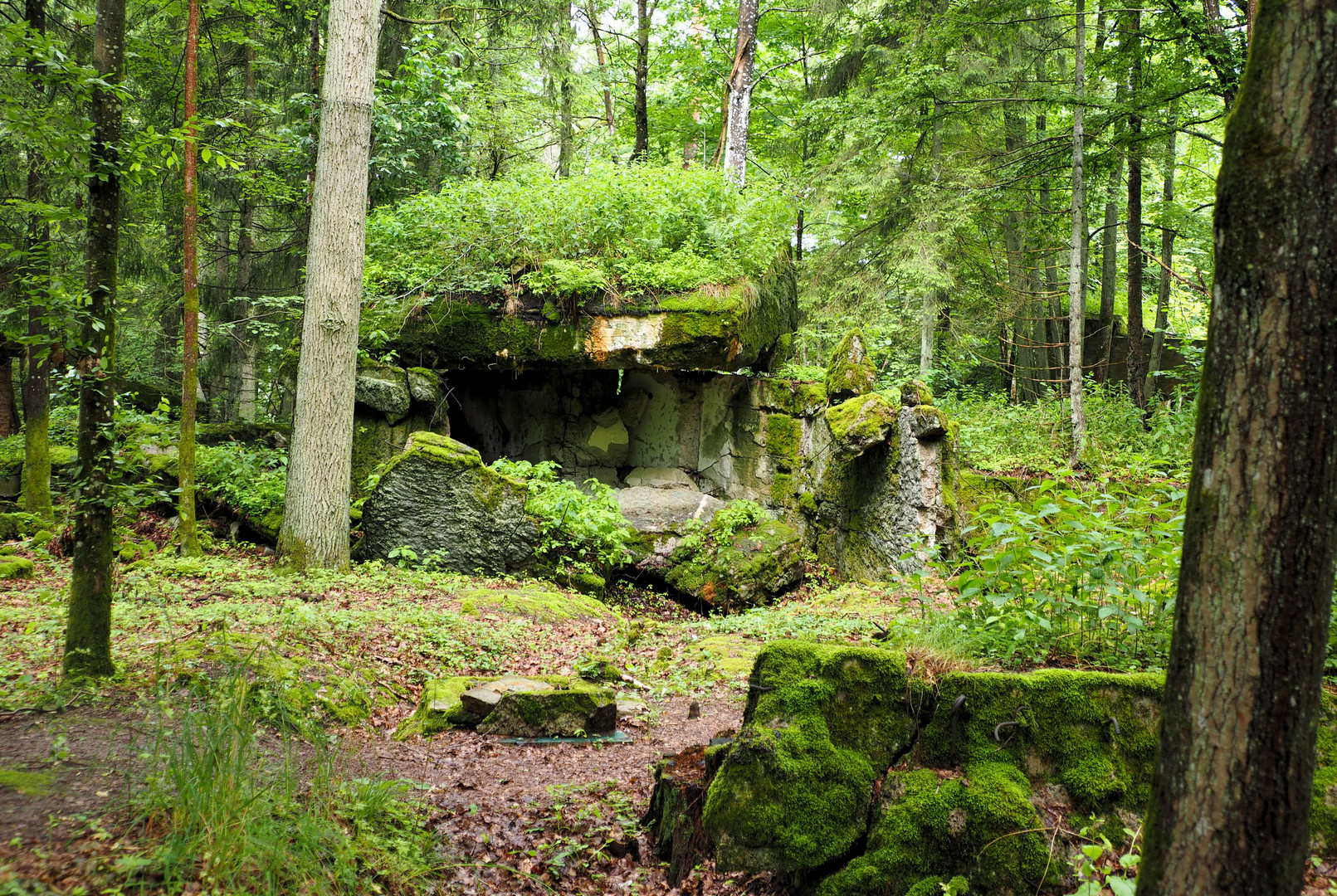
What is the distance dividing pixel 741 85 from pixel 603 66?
A: 16.2 ft

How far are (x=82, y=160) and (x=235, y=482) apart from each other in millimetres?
6680

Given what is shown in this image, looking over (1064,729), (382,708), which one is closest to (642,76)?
(382,708)

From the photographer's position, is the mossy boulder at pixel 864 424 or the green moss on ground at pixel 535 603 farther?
the mossy boulder at pixel 864 424

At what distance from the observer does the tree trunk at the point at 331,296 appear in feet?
26.7

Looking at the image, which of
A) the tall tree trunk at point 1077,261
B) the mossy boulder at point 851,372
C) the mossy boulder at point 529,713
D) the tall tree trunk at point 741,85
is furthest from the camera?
the tall tree trunk at point 741,85

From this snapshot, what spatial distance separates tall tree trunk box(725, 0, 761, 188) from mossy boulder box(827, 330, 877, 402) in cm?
421

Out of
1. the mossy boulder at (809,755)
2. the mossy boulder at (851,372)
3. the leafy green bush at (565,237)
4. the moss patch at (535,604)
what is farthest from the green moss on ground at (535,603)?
the mossy boulder at (851,372)

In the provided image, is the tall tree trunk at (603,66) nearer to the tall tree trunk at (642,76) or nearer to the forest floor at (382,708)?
the tall tree trunk at (642,76)

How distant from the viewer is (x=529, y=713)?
16.4 ft

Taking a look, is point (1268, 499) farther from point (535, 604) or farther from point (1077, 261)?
point (1077, 261)

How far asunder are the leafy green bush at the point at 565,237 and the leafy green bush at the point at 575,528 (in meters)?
2.77

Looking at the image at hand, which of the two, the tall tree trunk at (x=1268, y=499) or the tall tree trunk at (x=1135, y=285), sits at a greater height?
the tall tree trunk at (x=1135, y=285)

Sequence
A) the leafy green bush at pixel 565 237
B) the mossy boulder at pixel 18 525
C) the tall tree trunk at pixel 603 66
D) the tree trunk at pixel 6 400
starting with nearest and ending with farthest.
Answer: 1. the mossy boulder at pixel 18 525
2. the leafy green bush at pixel 565 237
3. the tree trunk at pixel 6 400
4. the tall tree trunk at pixel 603 66

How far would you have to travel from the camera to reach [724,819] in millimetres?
3131
